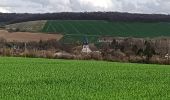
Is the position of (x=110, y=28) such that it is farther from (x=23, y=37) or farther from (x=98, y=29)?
(x=23, y=37)

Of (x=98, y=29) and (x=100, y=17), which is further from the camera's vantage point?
(x=100, y=17)

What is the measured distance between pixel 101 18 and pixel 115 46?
4954cm

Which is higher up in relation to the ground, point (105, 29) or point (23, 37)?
point (105, 29)

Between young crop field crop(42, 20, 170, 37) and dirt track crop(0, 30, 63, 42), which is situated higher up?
young crop field crop(42, 20, 170, 37)

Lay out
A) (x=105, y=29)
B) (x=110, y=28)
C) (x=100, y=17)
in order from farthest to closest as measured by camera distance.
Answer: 1. (x=100, y=17)
2. (x=110, y=28)
3. (x=105, y=29)

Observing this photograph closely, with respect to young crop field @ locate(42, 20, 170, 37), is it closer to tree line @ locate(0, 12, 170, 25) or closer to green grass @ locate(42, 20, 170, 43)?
green grass @ locate(42, 20, 170, 43)

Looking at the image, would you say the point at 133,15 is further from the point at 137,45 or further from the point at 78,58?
the point at 78,58

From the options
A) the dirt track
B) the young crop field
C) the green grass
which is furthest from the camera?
the young crop field

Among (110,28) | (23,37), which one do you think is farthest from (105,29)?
(23,37)

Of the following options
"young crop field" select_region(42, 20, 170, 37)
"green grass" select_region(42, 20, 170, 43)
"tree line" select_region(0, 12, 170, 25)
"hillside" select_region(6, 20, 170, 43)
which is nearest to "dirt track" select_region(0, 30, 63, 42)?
"hillside" select_region(6, 20, 170, 43)

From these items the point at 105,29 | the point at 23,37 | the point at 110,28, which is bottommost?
the point at 23,37

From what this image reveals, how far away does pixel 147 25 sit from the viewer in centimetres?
10681

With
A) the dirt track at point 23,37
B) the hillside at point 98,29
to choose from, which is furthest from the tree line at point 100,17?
the dirt track at point 23,37

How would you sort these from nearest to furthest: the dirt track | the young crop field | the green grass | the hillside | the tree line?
the dirt track → the hillside → the green grass → the young crop field → the tree line
